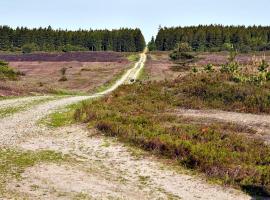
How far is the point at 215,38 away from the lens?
597ft

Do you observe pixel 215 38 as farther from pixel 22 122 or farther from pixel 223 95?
pixel 22 122

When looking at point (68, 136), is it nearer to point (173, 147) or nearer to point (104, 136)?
point (104, 136)

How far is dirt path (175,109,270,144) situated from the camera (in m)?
24.5

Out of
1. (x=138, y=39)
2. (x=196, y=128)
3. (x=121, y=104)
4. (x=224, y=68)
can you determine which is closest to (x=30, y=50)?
(x=138, y=39)

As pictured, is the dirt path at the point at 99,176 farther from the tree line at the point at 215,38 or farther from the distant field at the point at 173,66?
the tree line at the point at 215,38

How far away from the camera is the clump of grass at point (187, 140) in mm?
16500

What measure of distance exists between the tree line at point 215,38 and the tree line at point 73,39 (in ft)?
40.5

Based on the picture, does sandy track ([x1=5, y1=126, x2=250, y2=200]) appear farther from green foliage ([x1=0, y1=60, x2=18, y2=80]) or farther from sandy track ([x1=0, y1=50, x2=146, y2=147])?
green foliage ([x1=0, y1=60, x2=18, y2=80])

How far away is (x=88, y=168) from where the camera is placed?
57.3 ft

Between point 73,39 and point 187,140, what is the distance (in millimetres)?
177815

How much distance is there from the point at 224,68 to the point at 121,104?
18622 millimetres

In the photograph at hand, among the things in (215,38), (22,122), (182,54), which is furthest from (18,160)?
(215,38)

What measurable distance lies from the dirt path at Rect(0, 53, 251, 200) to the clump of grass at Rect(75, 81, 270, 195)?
87 centimetres

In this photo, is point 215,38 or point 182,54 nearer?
point 182,54
